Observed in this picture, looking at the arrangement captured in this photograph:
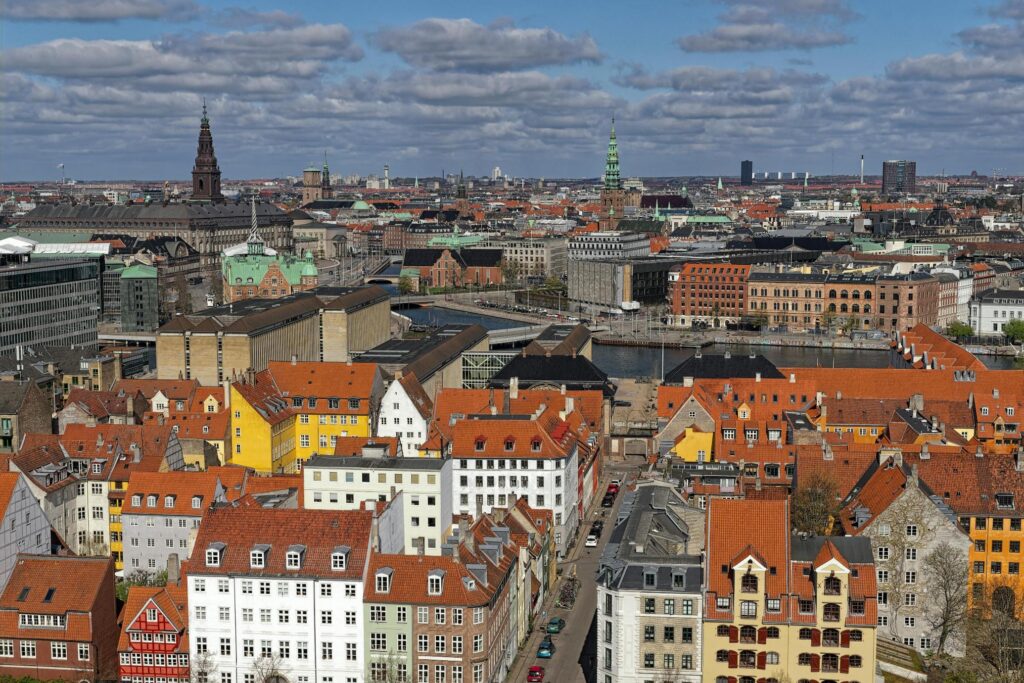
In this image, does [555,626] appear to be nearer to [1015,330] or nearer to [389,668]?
[389,668]

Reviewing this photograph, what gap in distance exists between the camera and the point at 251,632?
1307 inches

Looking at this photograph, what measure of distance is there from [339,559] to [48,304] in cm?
6135

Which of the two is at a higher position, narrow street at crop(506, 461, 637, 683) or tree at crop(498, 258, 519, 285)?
narrow street at crop(506, 461, 637, 683)

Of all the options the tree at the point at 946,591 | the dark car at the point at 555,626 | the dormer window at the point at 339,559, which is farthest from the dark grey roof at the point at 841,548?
the dormer window at the point at 339,559

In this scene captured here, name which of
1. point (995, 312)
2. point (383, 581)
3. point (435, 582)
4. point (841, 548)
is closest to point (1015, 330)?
point (995, 312)

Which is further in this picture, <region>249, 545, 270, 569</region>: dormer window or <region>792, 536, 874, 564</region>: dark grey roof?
<region>249, 545, 270, 569</region>: dormer window

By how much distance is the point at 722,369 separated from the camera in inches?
2440

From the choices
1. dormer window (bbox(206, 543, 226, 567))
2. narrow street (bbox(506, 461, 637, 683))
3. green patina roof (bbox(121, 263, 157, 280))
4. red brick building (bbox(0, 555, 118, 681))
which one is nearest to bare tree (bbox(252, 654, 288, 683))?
dormer window (bbox(206, 543, 226, 567))

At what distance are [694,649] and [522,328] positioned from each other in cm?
8785

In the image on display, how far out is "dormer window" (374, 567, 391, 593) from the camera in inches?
1283

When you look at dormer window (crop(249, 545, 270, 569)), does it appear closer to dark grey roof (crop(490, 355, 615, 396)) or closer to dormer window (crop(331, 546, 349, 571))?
dormer window (crop(331, 546, 349, 571))

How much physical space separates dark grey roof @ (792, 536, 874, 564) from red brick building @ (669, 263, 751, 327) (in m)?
96.2

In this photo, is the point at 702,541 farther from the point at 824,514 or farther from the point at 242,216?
the point at 242,216

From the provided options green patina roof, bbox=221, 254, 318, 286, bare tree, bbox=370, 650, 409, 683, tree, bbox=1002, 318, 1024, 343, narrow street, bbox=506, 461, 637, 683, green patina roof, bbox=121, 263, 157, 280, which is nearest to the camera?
bare tree, bbox=370, 650, 409, 683
